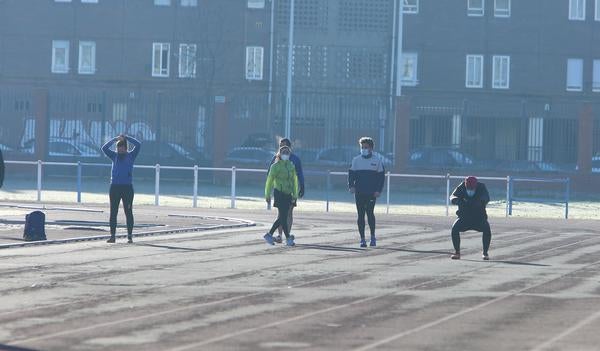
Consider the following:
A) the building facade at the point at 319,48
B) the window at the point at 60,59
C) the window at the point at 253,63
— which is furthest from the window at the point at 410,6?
the window at the point at 60,59

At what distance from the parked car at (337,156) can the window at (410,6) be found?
15895 millimetres

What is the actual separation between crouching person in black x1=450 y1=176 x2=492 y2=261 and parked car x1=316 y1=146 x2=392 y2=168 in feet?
102

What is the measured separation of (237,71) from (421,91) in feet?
28.2

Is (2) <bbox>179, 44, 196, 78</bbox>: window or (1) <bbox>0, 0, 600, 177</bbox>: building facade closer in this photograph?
(1) <bbox>0, 0, 600, 177</bbox>: building facade

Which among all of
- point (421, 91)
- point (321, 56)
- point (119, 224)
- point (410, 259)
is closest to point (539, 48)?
point (421, 91)

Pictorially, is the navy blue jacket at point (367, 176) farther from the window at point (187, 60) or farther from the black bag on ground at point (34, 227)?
the window at point (187, 60)

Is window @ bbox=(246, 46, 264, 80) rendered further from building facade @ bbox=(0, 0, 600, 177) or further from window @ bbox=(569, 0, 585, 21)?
window @ bbox=(569, 0, 585, 21)

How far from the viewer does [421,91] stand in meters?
67.7

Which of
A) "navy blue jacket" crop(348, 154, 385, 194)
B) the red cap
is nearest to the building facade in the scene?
"navy blue jacket" crop(348, 154, 385, 194)

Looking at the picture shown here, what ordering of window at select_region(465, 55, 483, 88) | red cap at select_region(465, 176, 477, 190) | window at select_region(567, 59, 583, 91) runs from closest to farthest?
red cap at select_region(465, 176, 477, 190), window at select_region(465, 55, 483, 88), window at select_region(567, 59, 583, 91)

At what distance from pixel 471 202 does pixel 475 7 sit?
155ft

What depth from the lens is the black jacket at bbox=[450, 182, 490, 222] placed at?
70.3 feet

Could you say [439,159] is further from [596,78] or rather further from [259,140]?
[596,78]

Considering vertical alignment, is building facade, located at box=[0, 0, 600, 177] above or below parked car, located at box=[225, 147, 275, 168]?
above
